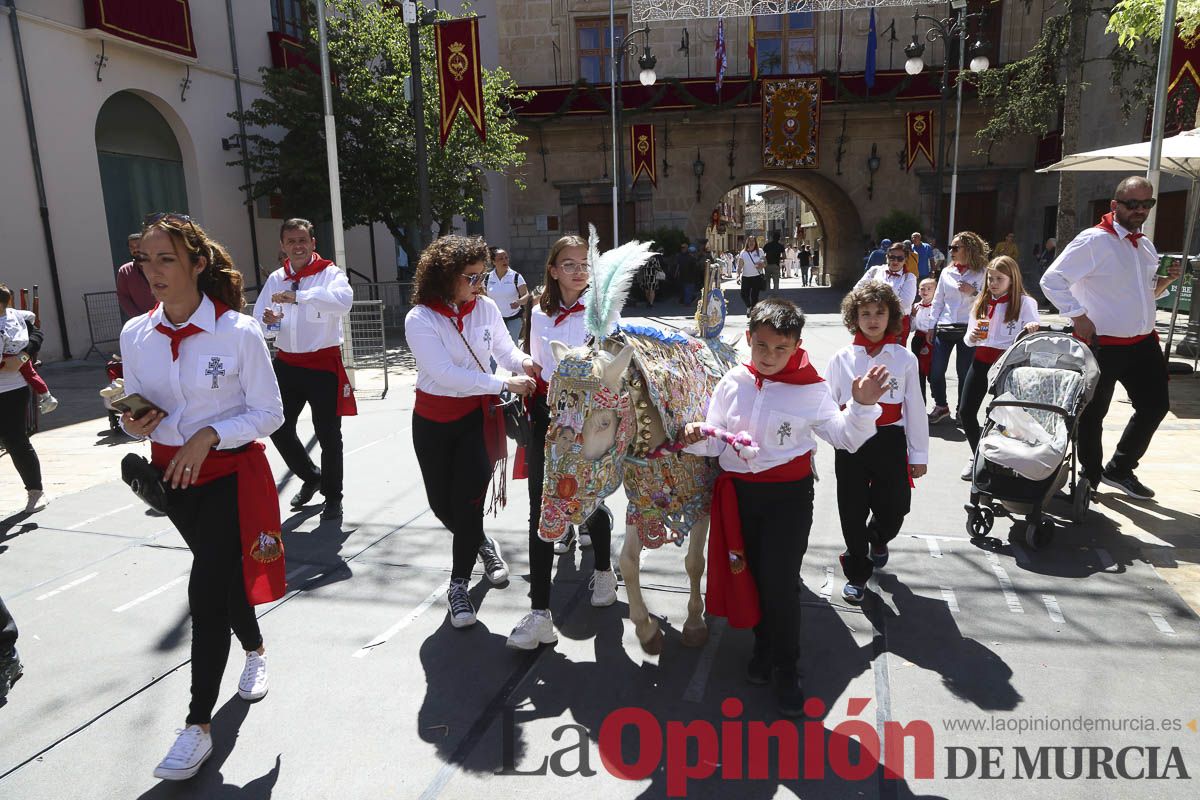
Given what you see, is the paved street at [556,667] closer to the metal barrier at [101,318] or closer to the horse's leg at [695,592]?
the horse's leg at [695,592]

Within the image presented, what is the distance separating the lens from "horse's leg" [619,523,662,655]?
132 inches

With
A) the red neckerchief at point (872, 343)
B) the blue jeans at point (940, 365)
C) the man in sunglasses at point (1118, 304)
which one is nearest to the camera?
the red neckerchief at point (872, 343)

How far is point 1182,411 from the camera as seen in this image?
25.5ft

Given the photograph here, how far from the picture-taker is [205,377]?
2.74 metres

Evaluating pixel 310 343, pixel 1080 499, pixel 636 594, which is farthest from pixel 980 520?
pixel 310 343

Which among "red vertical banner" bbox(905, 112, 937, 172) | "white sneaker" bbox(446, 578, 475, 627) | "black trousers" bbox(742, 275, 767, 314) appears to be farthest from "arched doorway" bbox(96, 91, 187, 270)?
"red vertical banner" bbox(905, 112, 937, 172)

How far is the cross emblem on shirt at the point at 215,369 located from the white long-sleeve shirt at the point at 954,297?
245 inches

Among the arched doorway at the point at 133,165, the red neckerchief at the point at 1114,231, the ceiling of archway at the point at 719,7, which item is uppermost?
the ceiling of archway at the point at 719,7

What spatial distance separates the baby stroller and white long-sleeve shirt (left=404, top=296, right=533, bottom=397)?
9.61ft

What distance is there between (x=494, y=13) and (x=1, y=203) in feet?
57.7

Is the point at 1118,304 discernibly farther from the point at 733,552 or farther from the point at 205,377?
the point at 205,377

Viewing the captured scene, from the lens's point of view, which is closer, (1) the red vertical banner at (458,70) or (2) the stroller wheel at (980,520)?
(2) the stroller wheel at (980,520)

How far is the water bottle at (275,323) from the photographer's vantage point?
4.99 metres

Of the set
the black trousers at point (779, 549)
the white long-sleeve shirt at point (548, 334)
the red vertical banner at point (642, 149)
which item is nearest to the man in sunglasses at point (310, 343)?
the white long-sleeve shirt at point (548, 334)
